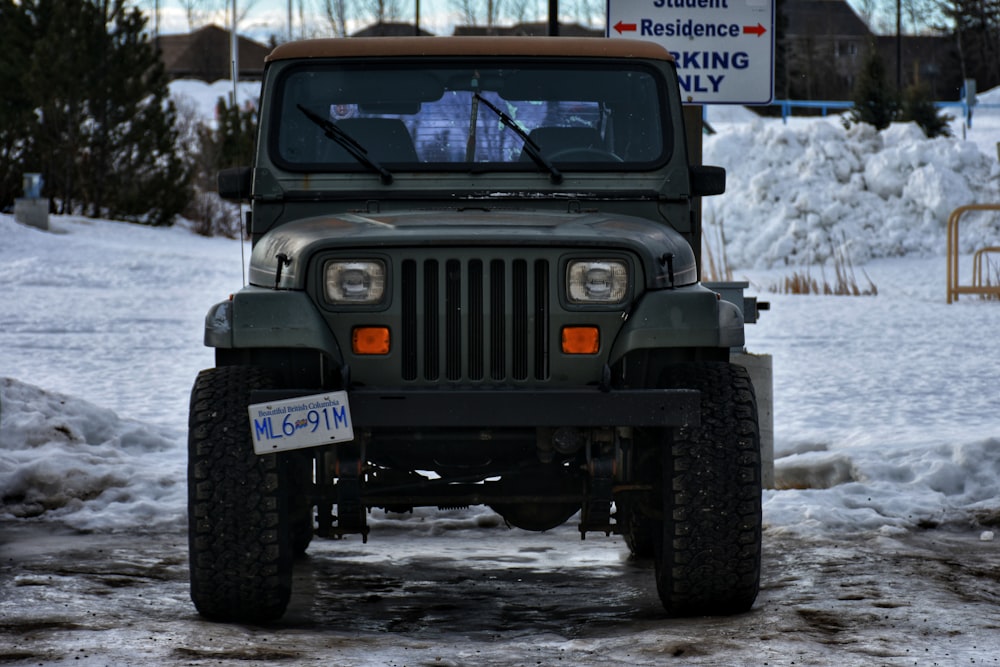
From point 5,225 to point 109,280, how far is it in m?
4.64

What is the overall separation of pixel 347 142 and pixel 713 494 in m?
2.03

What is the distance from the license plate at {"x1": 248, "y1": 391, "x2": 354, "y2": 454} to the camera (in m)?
4.52

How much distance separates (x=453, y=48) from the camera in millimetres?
5910

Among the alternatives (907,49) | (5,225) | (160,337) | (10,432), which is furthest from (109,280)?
(907,49)

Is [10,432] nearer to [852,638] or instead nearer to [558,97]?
[558,97]

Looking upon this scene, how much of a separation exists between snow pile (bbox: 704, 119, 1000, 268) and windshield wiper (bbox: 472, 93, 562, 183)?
61.5 feet

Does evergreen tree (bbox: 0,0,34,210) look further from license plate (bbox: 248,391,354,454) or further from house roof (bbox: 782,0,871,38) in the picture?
house roof (bbox: 782,0,871,38)

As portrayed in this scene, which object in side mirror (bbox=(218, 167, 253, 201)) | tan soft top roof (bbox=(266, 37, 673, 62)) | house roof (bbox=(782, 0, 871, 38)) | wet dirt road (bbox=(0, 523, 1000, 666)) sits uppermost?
house roof (bbox=(782, 0, 871, 38))

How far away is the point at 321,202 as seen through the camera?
227 inches

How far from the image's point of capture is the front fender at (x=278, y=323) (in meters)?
4.68

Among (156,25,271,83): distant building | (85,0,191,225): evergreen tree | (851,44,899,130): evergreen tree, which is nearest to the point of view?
Result: (85,0,191,225): evergreen tree

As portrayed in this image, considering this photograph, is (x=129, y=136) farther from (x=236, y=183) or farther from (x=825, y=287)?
(x=236, y=183)

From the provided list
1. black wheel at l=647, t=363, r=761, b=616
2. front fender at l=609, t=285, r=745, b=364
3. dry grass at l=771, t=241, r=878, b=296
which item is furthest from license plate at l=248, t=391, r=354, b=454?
dry grass at l=771, t=241, r=878, b=296

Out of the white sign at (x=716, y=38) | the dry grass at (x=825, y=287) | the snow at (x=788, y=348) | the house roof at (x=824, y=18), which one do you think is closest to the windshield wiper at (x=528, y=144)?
the snow at (x=788, y=348)
